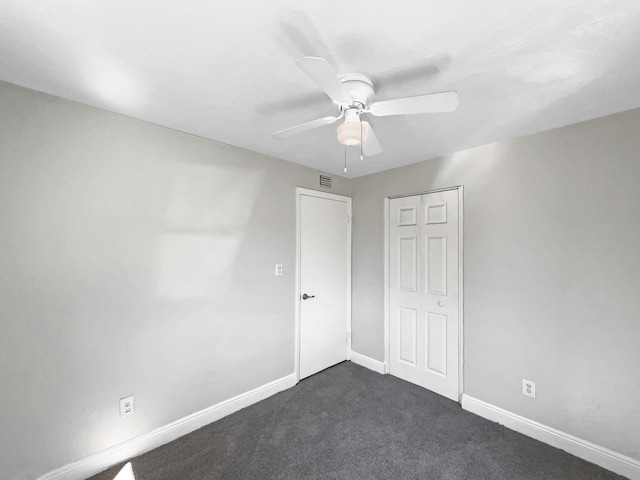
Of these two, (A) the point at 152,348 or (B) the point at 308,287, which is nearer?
(A) the point at 152,348

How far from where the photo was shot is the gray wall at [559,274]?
180 cm

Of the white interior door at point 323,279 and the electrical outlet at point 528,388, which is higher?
the white interior door at point 323,279

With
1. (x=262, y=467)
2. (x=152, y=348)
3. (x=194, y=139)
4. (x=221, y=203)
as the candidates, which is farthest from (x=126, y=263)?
(x=262, y=467)

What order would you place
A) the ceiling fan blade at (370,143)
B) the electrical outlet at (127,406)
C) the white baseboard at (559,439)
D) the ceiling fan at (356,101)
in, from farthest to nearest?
the electrical outlet at (127,406) → the white baseboard at (559,439) → the ceiling fan blade at (370,143) → the ceiling fan at (356,101)

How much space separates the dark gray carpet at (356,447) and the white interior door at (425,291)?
319 millimetres

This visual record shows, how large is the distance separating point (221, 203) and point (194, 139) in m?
0.55

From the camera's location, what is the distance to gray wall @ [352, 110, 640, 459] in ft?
5.91

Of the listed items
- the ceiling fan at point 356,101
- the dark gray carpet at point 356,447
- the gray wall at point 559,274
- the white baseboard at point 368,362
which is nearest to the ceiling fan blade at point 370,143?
the ceiling fan at point 356,101

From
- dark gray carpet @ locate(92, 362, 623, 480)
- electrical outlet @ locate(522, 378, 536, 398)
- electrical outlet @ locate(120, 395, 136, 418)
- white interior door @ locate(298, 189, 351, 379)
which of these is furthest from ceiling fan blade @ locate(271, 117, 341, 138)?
electrical outlet @ locate(522, 378, 536, 398)

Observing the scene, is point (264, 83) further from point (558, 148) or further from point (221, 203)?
point (558, 148)

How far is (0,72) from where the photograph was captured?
56.9 inches

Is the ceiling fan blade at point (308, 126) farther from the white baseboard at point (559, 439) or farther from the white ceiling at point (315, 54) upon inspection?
the white baseboard at point (559, 439)

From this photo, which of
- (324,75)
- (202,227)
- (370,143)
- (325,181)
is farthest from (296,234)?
(324,75)

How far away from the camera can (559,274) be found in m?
2.04
